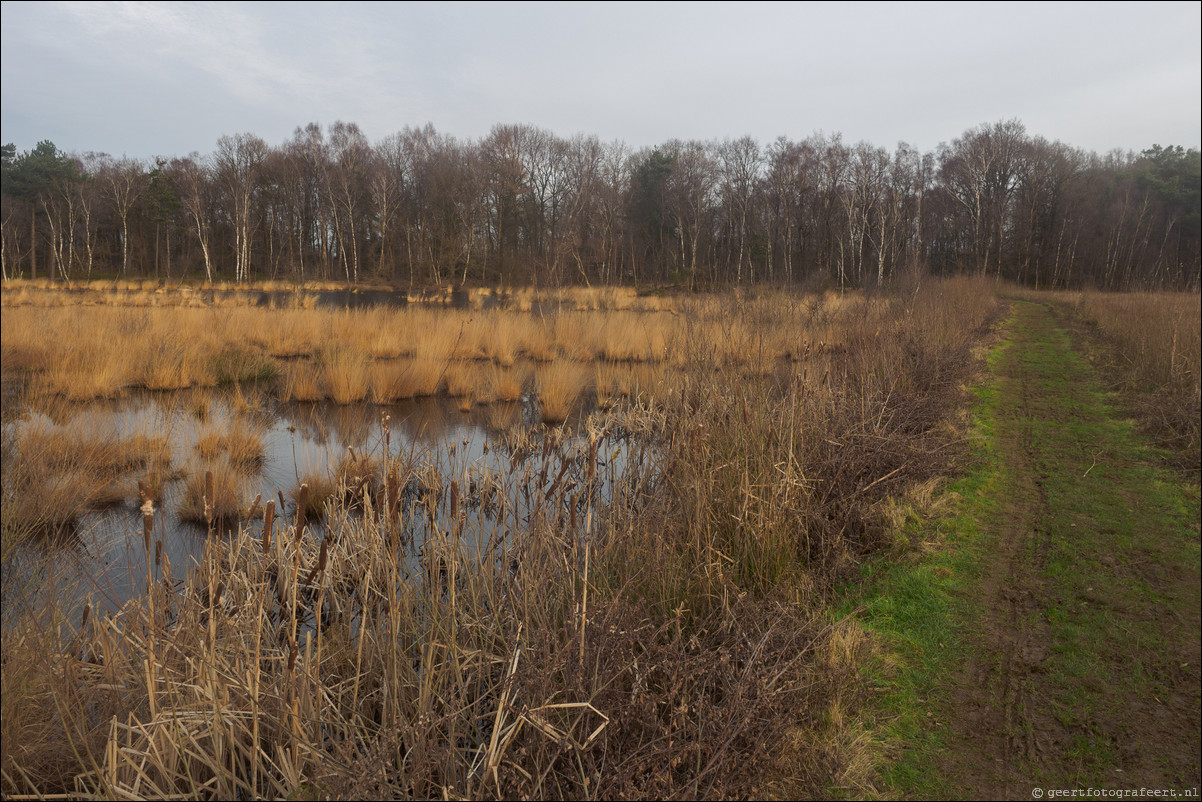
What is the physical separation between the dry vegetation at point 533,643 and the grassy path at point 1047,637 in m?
0.28

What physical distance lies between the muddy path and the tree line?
2973 centimetres

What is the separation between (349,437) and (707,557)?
4672mm

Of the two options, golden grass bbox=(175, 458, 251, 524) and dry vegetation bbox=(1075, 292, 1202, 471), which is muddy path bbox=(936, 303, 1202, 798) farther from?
golden grass bbox=(175, 458, 251, 524)

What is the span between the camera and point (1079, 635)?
109 inches

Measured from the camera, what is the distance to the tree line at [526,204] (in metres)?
34.2

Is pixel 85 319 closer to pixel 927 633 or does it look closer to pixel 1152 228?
pixel 927 633

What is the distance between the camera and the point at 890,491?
450cm

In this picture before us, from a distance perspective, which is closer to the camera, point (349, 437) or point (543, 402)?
point (349, 437)

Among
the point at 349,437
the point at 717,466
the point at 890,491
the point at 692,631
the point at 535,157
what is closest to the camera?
the point at 692,631

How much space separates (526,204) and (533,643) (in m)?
39.5

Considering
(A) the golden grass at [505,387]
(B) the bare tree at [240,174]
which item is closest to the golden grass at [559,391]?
(A) the golden grass at [505,387]

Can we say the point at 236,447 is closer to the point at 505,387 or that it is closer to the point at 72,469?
the point at 72,469

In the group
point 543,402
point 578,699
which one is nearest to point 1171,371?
point 543,402

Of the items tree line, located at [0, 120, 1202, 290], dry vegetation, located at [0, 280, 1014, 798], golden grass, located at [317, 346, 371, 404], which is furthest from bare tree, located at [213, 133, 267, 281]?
dry vegetation, located at [0, 280, 1014, 798]
